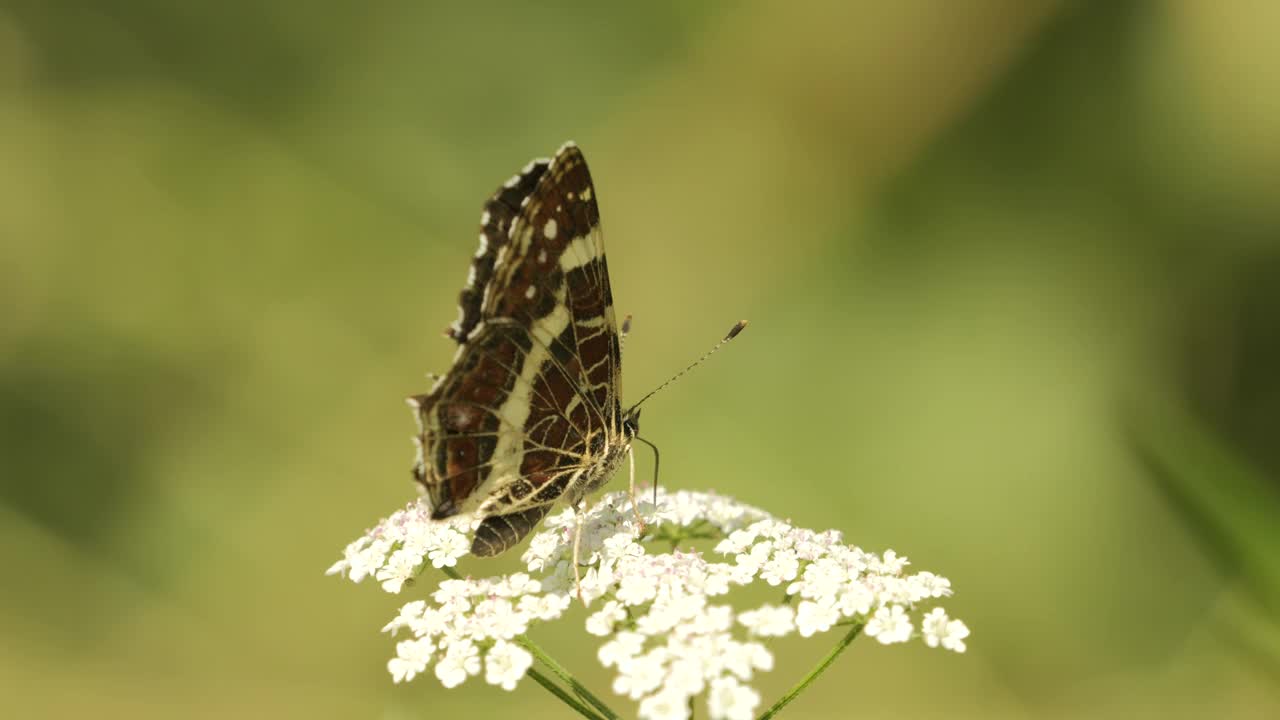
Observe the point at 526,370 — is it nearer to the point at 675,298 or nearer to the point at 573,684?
the point at 573,684

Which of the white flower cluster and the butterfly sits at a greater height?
the butterfly

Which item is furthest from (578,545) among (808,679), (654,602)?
(808,679)

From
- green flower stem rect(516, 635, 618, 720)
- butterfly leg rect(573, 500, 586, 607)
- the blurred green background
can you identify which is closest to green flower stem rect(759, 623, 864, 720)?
green flower stem rect(516, 635, 618, 720)


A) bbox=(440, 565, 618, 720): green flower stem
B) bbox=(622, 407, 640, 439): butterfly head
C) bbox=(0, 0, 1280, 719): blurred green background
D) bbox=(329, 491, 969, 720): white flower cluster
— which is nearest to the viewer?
bbox=(329, 491, 969, 720): white flower cluster

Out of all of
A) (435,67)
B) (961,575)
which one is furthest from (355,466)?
(961,575)

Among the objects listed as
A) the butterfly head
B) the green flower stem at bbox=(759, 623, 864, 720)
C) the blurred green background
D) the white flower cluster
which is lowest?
the green flower stem at bbox=(759, 623, 864, 720)

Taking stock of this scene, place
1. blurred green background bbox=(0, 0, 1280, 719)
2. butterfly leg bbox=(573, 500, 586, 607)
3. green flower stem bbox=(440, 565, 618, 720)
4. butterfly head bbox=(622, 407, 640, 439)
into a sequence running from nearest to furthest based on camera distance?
green flower stem bbox=(440, 565, 618, 720)
butterfly leg bbox=(573, 500, 586, 607)
butterfly head bbox=(622, 407, 640, 439)
blurred green background bbox=(0, 0, 1280, 719)

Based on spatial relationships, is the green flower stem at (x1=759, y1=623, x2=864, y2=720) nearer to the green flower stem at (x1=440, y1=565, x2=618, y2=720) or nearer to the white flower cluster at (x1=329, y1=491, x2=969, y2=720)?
the white flower cluster at (x1=329, y1=491, x2=969, y2=720)
